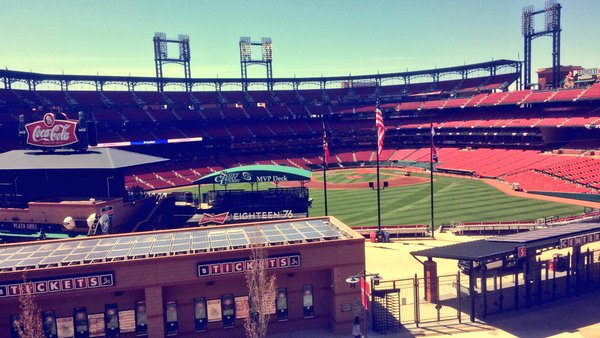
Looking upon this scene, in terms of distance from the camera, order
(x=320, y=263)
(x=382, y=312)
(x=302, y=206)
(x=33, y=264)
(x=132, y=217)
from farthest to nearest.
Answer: (x=302, y=206) → (x=132, y=217) → (x=382, y=312) → (x=320, y=263) → (x=33, y=264)

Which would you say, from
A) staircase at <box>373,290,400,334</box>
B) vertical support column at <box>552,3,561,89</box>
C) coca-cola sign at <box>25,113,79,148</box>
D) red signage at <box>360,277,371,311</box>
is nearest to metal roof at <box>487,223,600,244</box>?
staircase at <box>373,290,400,334</box>

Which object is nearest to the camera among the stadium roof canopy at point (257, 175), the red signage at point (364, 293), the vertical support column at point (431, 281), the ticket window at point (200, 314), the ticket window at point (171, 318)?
the ticket window at point (171, 318)

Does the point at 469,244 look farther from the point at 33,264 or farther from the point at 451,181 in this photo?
the point at 451,181

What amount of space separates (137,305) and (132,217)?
17.3m

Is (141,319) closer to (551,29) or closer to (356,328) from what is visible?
(356,328)

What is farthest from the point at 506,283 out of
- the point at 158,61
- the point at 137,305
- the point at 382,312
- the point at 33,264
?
the point at 158,61

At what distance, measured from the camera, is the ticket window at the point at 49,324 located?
21047 millimetres

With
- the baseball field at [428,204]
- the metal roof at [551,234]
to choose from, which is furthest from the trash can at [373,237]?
the metal roof at [551,234]

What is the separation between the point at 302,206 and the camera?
41.5 meters

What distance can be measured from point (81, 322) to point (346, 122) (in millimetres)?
111349

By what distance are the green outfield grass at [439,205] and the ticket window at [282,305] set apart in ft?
79.8

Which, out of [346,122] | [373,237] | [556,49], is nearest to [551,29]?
[556,49]

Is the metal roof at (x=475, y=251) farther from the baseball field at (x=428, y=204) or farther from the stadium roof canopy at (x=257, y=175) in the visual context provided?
the baseball field at (x=428, y=204)

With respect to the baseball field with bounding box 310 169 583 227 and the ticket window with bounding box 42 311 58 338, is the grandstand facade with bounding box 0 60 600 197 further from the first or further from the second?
the ticket window with bounding box 42 311 58 338
